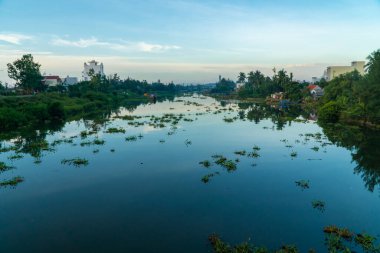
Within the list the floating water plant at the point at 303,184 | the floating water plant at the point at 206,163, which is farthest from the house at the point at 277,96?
the floating water plant at the point at 303,184

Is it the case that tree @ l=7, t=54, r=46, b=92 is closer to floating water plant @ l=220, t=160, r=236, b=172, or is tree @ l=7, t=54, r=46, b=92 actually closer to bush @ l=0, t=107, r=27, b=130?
bush @ l=0, t=107, r=27, b=130

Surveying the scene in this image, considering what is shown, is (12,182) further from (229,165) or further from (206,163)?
(229,165)

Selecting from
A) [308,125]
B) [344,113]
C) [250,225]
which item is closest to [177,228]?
[250,225]

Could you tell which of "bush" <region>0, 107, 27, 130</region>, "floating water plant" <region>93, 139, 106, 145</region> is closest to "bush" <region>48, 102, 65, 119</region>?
"bush" <region>0, 107, 27, 130</region>

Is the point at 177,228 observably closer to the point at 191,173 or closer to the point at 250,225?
the point at 250,225

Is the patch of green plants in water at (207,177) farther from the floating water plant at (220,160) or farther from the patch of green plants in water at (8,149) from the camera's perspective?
the patch of green plants in water at (8,149)
